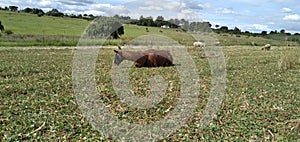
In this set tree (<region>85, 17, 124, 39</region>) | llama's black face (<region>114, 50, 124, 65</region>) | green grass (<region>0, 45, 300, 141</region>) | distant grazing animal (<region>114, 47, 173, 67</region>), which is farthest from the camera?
tree (<region>85, 17, 124, 39</region>)

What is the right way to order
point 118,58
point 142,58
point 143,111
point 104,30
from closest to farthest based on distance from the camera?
1. point 143,111
2. point 142,58
3. point 118,58
4. point 104,30

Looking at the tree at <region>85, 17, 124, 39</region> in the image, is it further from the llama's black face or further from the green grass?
the green grass

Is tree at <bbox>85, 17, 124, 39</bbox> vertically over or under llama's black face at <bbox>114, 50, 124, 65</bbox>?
over

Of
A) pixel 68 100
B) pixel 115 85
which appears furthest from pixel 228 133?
pixel 115 85

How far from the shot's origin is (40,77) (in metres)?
11.3

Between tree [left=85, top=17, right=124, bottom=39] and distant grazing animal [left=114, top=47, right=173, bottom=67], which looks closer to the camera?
distant grazing animal [left=114, top=47, right=173, bottom=67]

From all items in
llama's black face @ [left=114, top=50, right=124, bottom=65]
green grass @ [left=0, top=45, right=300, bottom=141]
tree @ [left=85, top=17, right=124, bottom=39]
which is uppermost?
tree @ [left=85, top=17, right=124, bottom=39]

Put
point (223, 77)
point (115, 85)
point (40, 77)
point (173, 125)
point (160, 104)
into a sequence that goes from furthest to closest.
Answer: point (223, 77) < point (40, 77) < point (115, 85) < point (160, 104) < point (173, 125)

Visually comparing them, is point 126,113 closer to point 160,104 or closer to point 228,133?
point 160,104

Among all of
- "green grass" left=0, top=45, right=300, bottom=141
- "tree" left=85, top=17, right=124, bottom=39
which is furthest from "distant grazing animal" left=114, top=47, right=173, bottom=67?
"tree" left=85, top=17, right=124, bottom=39

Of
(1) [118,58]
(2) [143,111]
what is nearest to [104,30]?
(1) [118,58]

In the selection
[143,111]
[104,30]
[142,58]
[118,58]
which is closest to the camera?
[143,111]

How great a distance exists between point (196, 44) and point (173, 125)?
97.9ft

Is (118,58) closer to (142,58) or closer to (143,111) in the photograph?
(142,58)
